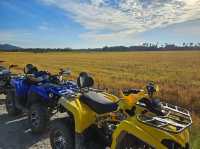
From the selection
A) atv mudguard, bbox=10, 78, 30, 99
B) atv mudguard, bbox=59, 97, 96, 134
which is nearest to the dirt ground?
atv mudguard, bbox=10, 78, 30, 99

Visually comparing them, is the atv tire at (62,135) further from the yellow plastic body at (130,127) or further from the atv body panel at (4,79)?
the atv body panel at (4,79)

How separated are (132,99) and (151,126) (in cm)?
48

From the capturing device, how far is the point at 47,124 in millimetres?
6473

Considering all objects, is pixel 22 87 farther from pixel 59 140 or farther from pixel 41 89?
pixel 59 140

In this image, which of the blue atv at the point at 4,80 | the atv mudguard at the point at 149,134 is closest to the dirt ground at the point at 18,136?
the blue atv at the point at 4,80

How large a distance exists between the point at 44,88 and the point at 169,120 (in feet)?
11.9

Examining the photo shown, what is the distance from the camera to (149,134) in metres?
3.40

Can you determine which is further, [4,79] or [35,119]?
[4,79]

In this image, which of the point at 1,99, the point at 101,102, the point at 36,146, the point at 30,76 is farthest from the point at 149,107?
the point at 1,99

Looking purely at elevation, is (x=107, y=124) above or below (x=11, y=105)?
above

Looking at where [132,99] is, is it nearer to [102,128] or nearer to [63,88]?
[102,128]

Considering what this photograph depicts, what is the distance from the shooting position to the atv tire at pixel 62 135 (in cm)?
476

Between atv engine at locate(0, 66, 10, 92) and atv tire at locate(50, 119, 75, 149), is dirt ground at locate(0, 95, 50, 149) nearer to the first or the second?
atv tire at locate(50, 119, 75, 149)

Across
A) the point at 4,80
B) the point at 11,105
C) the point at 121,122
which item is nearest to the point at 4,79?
the point at 4,80
